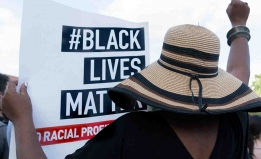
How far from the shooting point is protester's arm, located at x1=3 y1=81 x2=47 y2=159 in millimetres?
985

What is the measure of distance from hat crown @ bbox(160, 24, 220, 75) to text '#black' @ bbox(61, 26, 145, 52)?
22.5 inches

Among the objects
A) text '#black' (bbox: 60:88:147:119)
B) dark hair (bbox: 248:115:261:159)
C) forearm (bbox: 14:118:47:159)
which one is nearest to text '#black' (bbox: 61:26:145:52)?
text '#black' (bbox: 60:88:147:119)

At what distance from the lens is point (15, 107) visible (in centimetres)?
108

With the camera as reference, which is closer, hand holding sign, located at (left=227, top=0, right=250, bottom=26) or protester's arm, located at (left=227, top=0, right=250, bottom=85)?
protester's arm, located at (left=227, top=0, right=250, bottom=85)

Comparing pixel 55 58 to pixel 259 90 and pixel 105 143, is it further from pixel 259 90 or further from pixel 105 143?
pixel 259 90

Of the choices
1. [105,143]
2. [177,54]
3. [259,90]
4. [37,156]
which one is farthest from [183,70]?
A: [259,90]

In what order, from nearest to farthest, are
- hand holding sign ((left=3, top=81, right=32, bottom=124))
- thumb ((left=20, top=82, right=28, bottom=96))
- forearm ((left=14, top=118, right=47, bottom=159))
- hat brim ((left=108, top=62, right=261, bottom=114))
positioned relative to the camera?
hat brim ((left=108, top=62, right=261, bottom=114)) < forearm ((left=14, top=118, right=47, bottom=159)) < hand holding sign ((left=3, top=81, right=32, bottom=124)) < thumb ((left=20, top=82, right=28, bottom=96))

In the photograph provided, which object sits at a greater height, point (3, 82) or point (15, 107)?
point (3, 82)

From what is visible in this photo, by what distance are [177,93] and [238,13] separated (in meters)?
0.94

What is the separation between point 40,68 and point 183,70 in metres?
0.71

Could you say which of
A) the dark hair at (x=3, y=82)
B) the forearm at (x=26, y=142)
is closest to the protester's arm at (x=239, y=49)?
the forearm at (x=26, y=142)

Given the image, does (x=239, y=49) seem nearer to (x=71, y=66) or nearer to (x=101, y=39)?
(x=101, y=39)

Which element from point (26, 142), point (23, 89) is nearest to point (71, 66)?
point (23, 89)

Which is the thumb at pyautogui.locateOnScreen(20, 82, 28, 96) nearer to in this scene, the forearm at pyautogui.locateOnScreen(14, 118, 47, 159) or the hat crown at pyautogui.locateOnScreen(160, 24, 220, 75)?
the forearm at pyautogui.locateOnScreen(14, 118, 47, 159)
